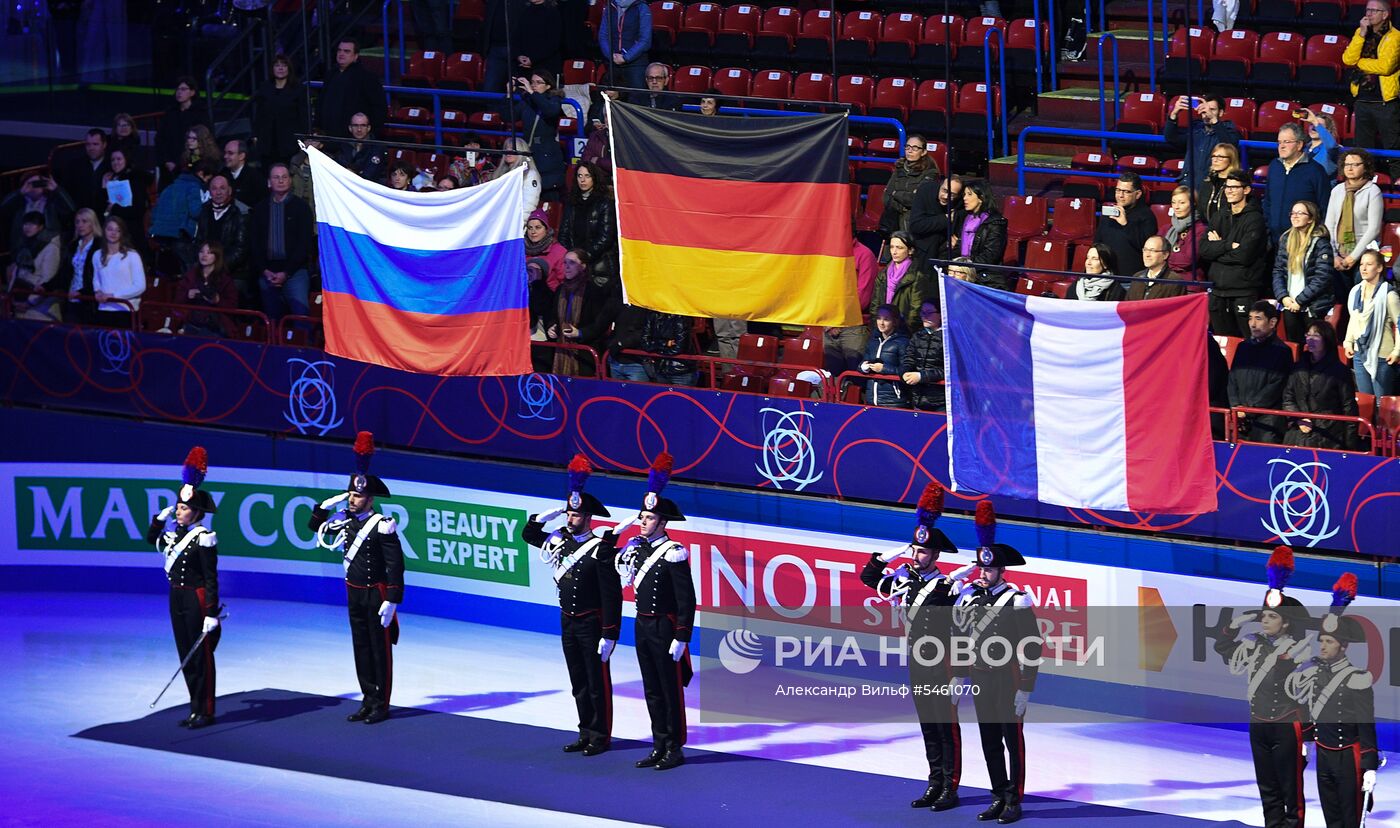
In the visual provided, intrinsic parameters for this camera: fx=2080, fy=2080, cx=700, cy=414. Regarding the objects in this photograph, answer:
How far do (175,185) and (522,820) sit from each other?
892 centimetres

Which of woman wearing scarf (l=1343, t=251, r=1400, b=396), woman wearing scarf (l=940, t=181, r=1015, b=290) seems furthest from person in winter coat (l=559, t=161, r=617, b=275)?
woman wearing scarf (l=1343, t=251, r=1400, b=396)

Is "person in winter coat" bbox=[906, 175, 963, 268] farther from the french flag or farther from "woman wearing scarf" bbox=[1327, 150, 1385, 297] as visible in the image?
"woman wearing scarf" bbox=[1327, 150, 1385, 297]

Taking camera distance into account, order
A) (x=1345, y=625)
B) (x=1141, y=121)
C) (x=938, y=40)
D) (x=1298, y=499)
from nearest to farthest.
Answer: (x=1345, y=625)
(x=1298, y=499)
(x=1141, y=121)
(x=938, y=40)

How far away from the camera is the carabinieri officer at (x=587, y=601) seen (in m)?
15.0

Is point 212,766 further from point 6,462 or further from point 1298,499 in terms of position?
point 1298,499

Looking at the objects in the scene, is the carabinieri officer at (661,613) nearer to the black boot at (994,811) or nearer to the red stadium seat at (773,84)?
the black boot at (994,811)

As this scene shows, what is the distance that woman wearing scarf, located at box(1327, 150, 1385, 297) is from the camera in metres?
15.8

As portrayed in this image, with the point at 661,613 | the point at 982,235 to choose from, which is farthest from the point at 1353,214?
the point at 661,613

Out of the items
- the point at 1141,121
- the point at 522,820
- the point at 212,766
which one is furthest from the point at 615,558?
the point at 1141,121

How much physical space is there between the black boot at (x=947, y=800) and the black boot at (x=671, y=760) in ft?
6.48

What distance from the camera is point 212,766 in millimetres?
14969

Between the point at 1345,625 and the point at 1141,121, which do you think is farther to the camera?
the point at 1141,121

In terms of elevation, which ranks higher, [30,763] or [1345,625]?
[1345,625]

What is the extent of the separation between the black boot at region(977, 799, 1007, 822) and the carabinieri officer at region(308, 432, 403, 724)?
15.3 ft
